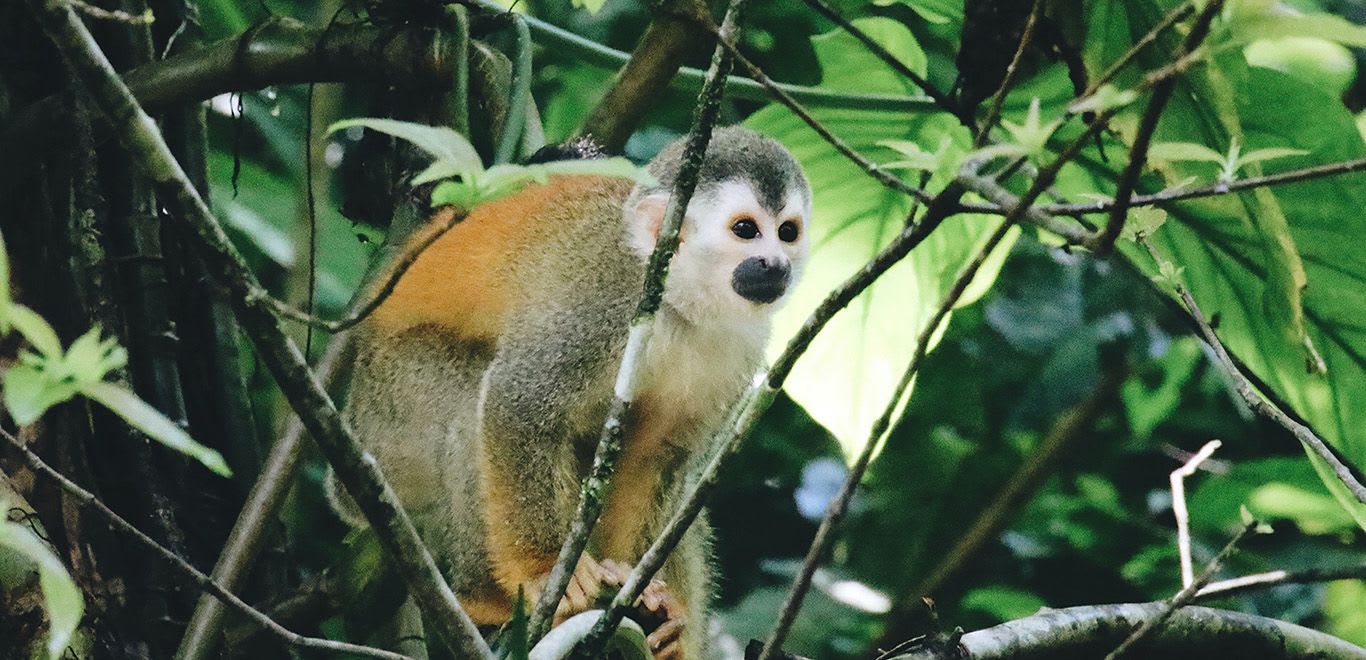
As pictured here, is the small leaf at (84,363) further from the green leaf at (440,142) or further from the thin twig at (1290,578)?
the thin twig at (1290,578)

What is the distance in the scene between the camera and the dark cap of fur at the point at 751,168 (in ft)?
9.39

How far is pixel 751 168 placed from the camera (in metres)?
2.87

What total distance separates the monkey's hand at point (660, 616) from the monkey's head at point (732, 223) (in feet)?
2.09

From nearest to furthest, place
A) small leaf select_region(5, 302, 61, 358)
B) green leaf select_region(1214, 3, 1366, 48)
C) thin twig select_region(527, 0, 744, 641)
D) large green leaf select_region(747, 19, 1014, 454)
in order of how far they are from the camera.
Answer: small leaf select_region(5, 302, 61, 358) → green leaf select_region(1214, 3, 1366, 48) → thin twig select_region(527, 0, 744, 641) → large green leaf select_region(747, 19, 1014, 454)

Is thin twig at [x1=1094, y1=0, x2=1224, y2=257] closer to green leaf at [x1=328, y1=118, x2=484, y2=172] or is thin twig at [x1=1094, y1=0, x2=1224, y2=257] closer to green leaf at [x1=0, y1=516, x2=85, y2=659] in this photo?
green leaf at [x1=328, y1=118, x2=484, y2=172]

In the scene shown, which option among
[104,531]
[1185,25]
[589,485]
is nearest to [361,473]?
[589,485]

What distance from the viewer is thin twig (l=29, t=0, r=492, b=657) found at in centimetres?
110

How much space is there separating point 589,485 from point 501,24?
1339 mm

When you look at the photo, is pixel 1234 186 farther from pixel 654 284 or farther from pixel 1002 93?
pixel 654 284

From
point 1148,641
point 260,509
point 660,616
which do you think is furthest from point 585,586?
point 1148,641

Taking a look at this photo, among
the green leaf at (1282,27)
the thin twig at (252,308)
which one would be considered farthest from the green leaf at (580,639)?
the green leaf at (1282,27)

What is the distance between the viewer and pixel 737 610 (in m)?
3.87

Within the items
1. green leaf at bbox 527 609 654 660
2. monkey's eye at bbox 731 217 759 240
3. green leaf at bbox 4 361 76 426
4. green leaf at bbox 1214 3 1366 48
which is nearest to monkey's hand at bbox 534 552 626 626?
green leaf at bbox 527 609 654 660

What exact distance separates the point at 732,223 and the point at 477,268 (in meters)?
0.56
